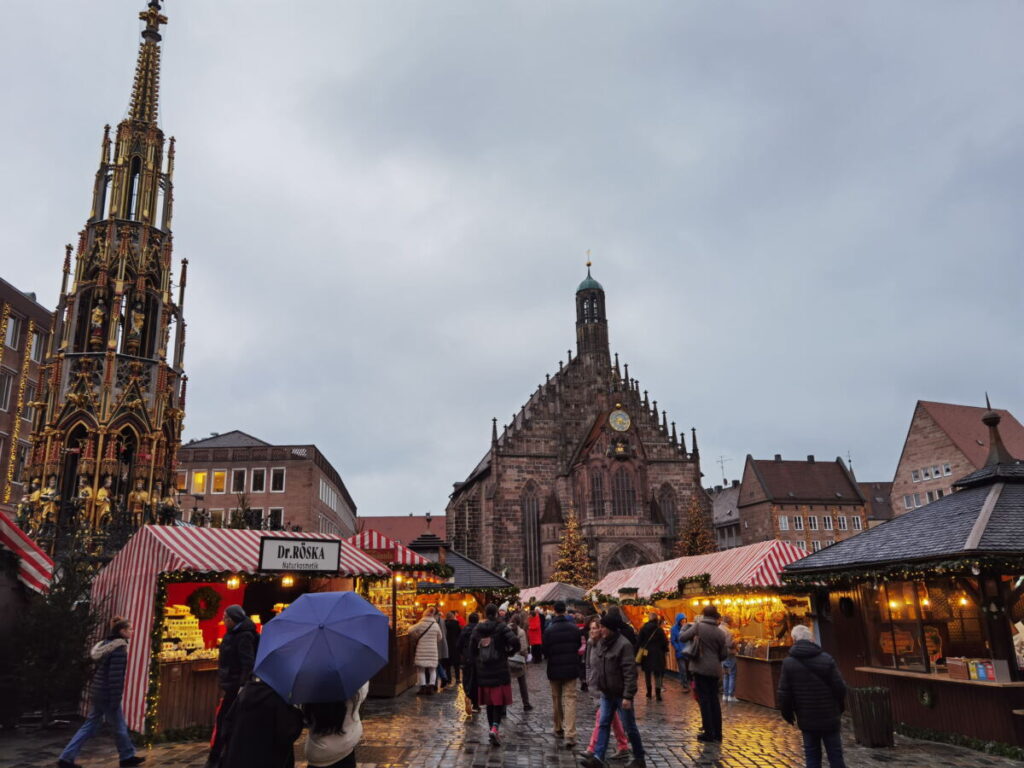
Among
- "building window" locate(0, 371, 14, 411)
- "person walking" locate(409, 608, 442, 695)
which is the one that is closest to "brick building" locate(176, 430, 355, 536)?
"building window" locate(0, 371, 14, 411)

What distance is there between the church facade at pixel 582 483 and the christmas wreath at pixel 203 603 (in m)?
37.2

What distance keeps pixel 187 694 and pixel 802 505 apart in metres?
61.0

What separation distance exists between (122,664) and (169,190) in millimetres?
14889

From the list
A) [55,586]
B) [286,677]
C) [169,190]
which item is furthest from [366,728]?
[169,190]

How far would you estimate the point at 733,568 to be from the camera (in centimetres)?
1669

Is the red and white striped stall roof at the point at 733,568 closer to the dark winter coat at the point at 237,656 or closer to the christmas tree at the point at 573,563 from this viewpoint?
the dark winter coat at the point at 237,656

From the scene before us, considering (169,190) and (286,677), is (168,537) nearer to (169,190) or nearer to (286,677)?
(286,677)

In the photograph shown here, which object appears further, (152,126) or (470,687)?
(152,126)

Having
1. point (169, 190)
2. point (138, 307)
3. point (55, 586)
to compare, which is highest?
point (169, 190)

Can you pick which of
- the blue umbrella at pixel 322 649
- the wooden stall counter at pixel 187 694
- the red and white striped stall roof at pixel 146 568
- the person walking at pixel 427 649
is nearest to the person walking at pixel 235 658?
the wooden stall counter at pixel 187 694

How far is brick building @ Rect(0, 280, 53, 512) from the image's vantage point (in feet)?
108

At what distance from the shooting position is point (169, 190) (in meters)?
19.9

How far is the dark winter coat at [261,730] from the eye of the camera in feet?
13.6

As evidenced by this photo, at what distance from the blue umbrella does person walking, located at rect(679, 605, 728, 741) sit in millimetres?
6688
